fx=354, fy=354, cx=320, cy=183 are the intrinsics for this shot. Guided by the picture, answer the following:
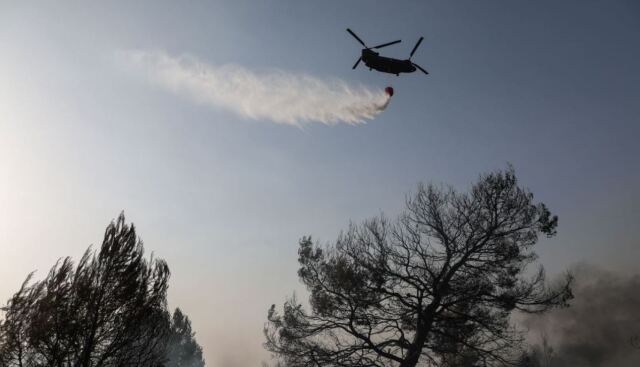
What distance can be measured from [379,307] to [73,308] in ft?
30.9

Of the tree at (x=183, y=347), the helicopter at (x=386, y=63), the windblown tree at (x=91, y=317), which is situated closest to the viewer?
the windblown tree at (x=91, y=317)

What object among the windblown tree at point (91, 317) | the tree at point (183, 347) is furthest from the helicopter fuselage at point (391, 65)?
the tree at point (183, 347)

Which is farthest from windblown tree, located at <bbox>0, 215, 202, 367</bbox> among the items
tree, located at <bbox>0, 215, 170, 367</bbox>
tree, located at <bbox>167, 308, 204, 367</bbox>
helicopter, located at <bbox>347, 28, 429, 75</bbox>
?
tree, located at <bbox>167, 308, 204, 367</bbox>

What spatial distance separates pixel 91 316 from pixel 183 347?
49.9 meters

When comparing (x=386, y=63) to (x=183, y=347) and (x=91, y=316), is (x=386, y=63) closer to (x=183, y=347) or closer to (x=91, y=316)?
(x=91, y=316)

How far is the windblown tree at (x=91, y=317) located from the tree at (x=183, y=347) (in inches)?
1627

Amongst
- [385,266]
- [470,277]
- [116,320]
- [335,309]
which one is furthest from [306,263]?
[116,320]

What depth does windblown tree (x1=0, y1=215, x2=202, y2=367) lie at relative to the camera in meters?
7.79

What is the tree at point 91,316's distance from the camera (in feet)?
25.6

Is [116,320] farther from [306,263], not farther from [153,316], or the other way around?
[306,263]

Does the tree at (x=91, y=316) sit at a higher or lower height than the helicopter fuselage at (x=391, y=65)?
lower

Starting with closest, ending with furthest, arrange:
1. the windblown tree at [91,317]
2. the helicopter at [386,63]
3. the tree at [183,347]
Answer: the windblown tree at [91,317], the helicopter at [386,63], the tree at [183,347]

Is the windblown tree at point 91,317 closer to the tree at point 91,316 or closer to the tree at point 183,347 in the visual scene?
the tree at point 91,316

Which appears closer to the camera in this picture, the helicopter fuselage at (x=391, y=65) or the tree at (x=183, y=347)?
→ the helicopter fuselage at (x=391, y=65)
